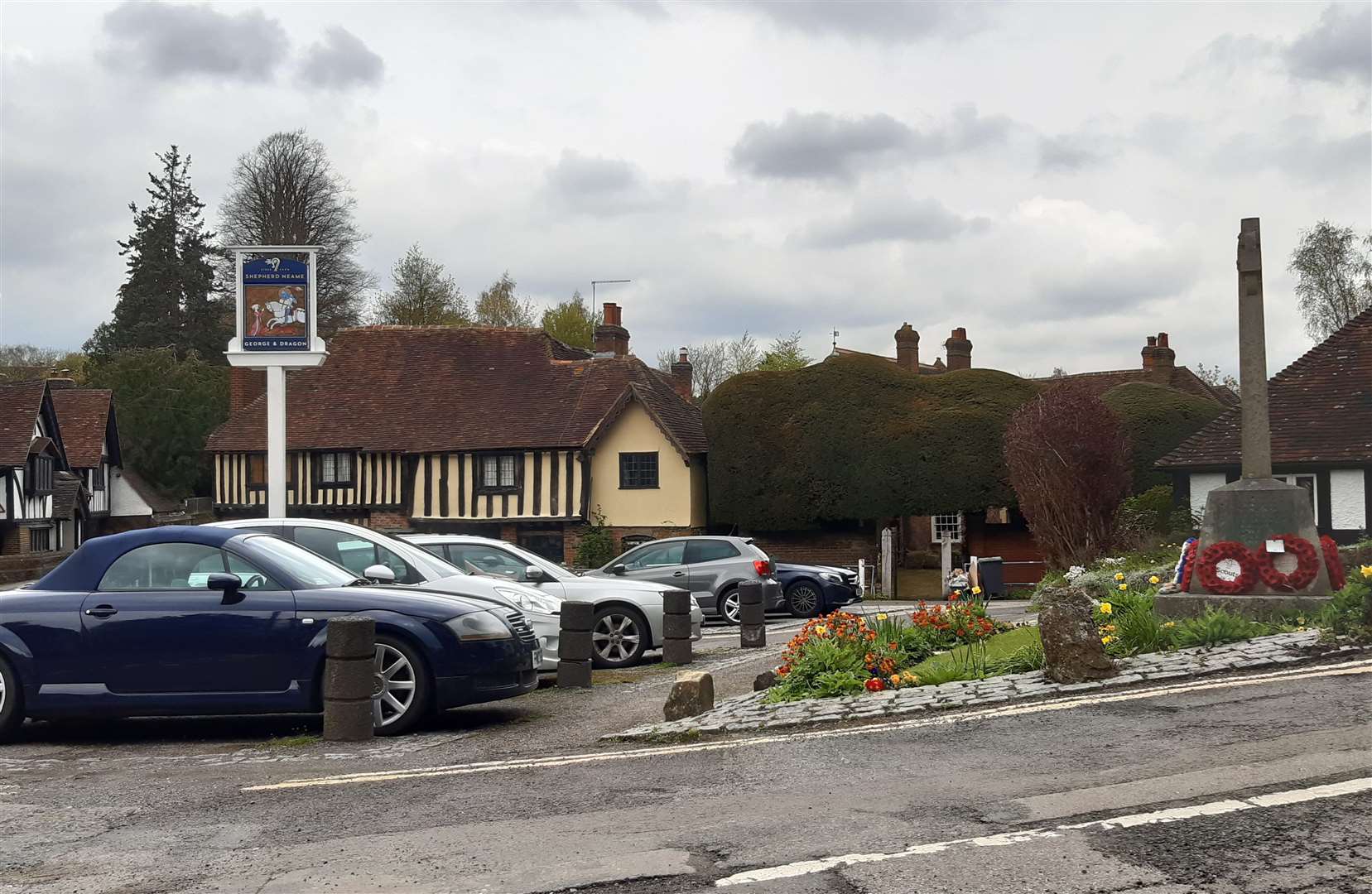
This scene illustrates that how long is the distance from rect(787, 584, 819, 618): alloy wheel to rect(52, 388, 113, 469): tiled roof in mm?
43005

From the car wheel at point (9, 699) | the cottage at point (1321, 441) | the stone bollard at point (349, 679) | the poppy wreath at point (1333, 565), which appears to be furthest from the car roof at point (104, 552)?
the cottage at point (1321, 441)

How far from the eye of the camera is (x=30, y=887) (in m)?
5.95

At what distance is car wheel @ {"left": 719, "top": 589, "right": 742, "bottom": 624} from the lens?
77.4 feet

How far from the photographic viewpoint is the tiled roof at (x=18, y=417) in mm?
50344

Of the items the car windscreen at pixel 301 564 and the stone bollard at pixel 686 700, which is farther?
the car windscreen at pixel 301 564

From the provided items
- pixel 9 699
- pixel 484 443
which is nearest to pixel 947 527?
pixel 484 443

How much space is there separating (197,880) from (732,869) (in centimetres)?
231

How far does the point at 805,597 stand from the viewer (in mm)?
25516

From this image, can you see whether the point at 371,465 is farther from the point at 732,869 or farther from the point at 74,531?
the point at 732,869

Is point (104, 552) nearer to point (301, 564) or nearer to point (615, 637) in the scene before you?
point (301, 564)

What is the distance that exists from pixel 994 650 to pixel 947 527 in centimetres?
3040

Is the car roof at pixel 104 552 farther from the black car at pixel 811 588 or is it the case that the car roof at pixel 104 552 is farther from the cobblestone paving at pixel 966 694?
the black car at pixel 811 588

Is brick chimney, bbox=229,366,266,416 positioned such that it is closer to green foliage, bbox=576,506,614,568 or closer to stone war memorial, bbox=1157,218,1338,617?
green foliage, bbox=576,506,614,568

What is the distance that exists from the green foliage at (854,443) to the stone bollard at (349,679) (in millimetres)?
30693
